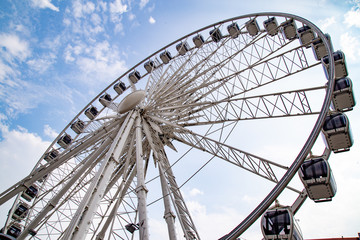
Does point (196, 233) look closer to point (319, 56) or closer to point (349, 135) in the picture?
point (349, 135)

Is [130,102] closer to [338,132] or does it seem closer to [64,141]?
[338,132]

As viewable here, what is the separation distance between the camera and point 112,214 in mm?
11766

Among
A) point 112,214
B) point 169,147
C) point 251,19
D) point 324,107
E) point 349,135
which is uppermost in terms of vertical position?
point 251,19

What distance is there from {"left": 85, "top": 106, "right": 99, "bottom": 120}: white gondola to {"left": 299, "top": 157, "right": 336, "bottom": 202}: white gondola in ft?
52.7

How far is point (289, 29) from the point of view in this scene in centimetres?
1479

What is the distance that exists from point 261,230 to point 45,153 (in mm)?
16743

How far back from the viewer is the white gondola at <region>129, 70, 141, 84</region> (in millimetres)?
19641

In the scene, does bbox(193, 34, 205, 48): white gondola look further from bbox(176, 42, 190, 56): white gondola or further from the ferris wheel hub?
the ferris wheel hub

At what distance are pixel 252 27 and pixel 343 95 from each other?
8763 millimetres

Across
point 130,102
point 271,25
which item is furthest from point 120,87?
point 271,25

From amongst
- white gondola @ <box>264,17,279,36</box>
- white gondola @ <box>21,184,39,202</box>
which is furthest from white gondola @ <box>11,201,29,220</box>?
white gondola @ <box>264,17,279,36</box>

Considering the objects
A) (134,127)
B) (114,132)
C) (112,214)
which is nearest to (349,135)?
(134,127)

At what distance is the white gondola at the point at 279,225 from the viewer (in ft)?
→ 20.6

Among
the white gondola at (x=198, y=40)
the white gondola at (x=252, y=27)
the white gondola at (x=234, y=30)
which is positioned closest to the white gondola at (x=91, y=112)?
the white gondola at (x=198, y=40)
